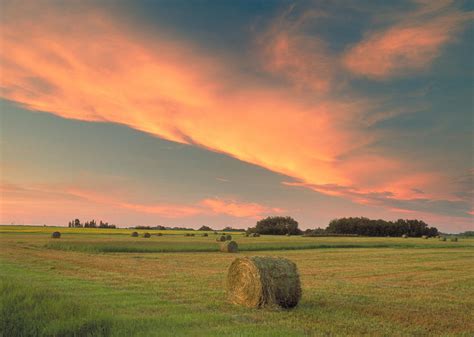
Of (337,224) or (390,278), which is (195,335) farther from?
(337,224)

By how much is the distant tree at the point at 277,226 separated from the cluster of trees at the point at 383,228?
9164 millimetres

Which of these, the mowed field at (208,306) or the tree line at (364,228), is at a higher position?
the tree line at (364,228)

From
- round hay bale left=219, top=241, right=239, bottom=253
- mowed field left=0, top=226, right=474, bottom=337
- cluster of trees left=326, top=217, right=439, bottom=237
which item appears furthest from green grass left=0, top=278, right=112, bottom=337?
cluster of trees left=326, top=217, right=439, bottom=237

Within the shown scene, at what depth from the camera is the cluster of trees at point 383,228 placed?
115875 millimetres

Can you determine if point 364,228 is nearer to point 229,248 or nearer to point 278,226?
point 278,226

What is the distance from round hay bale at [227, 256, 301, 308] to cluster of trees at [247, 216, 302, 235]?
4088 inches

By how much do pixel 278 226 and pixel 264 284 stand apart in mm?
107844

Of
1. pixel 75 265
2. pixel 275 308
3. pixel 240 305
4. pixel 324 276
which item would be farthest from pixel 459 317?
pixel 75 265

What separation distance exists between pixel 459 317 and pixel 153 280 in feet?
37.3

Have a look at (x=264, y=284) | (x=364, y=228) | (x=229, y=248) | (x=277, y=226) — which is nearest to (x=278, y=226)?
(x=277, y=226)

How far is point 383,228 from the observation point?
382ft

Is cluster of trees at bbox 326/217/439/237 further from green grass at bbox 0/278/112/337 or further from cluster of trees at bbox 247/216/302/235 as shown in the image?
green grass at bbox 0/278/112/337

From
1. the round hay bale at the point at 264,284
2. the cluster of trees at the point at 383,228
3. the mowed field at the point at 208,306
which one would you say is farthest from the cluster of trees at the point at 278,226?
the round hay bale at the point at 264,284

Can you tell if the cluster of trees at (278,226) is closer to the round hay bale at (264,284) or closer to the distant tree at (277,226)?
the distant tree at (277,226)
